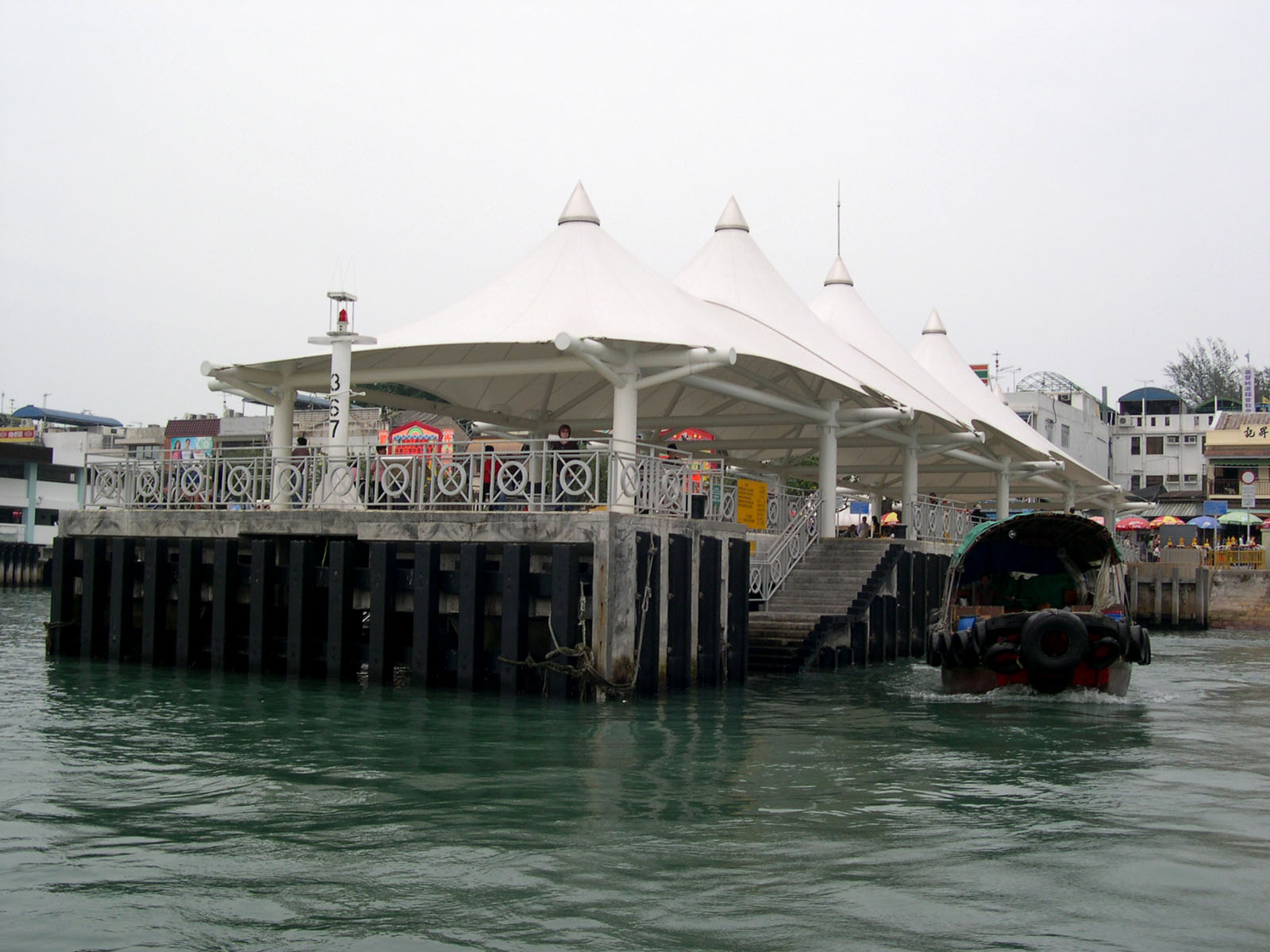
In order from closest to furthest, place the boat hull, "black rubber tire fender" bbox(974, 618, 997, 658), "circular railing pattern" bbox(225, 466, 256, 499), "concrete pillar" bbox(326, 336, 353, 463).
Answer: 1. "black rubber tire fender" bbox(974, 618, 997, 658)
2. the boat hull
3. "concrete pillar" bbox(326, 336, 353, 463)
4. "circular railing pattern" bbox(225, 466, 256, 499)

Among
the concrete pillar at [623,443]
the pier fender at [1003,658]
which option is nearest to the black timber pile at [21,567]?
the concrete pillar at [623,443]

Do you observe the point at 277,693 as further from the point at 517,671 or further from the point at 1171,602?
the point at 1171,602

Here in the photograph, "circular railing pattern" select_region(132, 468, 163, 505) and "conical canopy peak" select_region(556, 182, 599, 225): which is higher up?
"conical canopy peak" select_region(556, 182, 599, 225)

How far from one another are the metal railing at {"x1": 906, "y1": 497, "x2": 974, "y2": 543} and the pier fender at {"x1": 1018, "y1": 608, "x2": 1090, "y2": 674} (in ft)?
39.7

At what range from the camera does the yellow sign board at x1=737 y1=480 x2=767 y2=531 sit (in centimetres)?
2505

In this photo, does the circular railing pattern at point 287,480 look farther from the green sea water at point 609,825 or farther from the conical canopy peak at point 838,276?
the conical canopy peak at point 838,276

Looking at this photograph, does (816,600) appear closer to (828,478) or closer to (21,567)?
(828,478)

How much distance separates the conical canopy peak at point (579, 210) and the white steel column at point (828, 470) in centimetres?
697

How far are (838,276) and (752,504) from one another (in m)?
15.6

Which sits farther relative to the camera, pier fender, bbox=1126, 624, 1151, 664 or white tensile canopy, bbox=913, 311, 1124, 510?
white tensile canopy, bbox=913, 311, 1124, 510

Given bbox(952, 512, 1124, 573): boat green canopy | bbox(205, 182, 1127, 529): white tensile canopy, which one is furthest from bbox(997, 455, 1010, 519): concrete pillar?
bbox(952, 512, 1124, 573): boat green canopy

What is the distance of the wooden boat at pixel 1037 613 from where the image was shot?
20125mm

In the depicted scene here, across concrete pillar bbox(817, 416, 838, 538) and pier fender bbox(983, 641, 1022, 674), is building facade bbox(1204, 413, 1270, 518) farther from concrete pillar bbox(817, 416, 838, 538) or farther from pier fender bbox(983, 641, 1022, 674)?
pier fender bbox(983, 641, 1022, 674)

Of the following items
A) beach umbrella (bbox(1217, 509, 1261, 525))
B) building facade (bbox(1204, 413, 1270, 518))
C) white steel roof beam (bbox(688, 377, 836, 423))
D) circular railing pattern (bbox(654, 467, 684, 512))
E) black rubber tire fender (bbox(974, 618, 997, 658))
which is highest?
building facade (bbox(1204, 413, 1270, 518))
